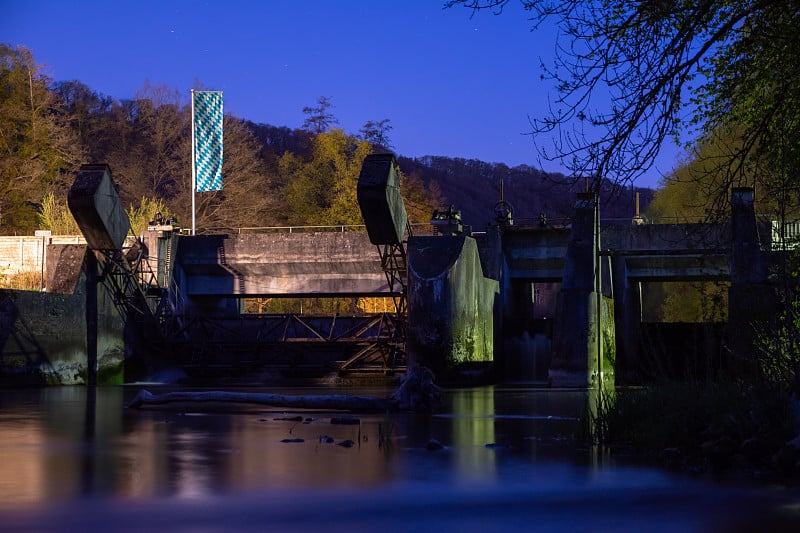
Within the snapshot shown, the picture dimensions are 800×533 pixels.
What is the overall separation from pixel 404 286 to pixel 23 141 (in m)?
41.1

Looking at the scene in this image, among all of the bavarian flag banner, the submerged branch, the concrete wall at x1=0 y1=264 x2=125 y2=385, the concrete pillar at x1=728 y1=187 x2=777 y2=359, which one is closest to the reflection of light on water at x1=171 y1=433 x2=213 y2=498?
the submerged branch

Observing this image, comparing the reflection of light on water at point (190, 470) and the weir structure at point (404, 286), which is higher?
the weir structure at point (404, 286)

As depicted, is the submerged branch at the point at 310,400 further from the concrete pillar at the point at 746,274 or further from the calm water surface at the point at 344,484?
the concrete pillar at the point at 746,274

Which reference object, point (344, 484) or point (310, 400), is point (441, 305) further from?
point (344, 484)

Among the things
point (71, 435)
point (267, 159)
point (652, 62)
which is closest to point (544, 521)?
point (652, 62)

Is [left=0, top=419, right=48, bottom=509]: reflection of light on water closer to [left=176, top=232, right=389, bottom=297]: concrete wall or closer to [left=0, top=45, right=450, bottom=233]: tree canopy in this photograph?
[left=176, top=232, right=389, bottom=297]: concrete wall

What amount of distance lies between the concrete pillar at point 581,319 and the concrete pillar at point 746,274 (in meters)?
3.85

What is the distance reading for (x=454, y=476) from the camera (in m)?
10.5

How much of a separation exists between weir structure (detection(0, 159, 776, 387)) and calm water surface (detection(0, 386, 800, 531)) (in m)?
15.7

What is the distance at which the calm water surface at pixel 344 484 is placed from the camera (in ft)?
26.0

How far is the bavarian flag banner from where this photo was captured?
50812 millimetres

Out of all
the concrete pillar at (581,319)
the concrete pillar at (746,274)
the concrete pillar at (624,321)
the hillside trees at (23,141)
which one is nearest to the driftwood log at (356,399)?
the concrete pillar at (746,274)

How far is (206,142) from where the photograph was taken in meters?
50.9

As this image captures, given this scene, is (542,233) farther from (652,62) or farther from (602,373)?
(652,62)
